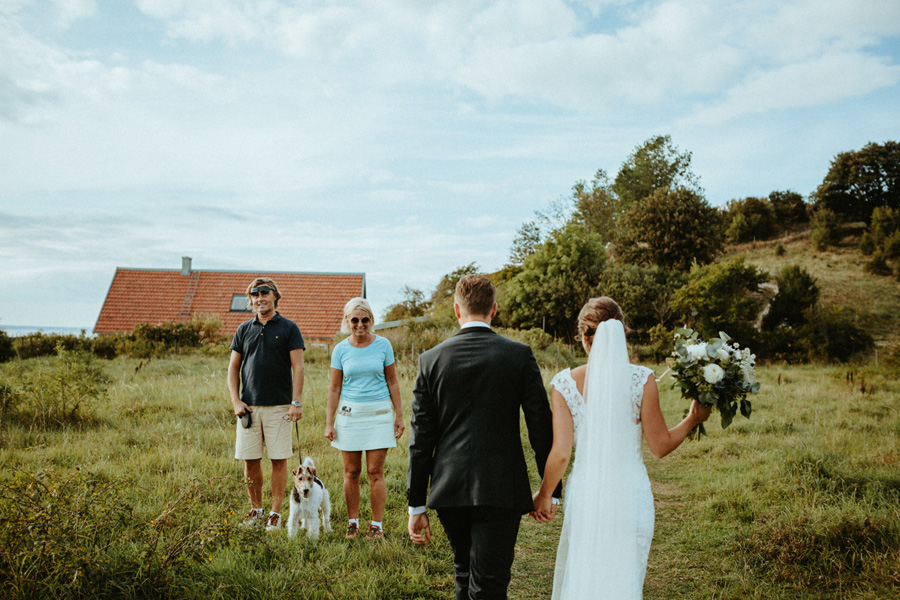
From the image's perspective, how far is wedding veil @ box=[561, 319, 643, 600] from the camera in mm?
3016

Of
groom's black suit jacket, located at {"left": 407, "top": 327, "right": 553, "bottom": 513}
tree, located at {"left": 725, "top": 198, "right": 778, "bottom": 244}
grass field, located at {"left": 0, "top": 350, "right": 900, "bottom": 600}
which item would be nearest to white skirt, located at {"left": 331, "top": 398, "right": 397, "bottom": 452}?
grass field, located at {"left": 0, "top": 350, "right": 900, "bottom": 600}

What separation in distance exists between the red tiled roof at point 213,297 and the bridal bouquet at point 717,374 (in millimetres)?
27583

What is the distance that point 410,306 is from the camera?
37750 millimetres

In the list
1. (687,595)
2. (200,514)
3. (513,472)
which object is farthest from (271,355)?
(687,595)

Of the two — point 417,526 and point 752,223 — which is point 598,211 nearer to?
point 752,223

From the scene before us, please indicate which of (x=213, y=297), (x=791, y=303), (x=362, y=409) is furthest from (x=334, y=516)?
(x=213, y=297)

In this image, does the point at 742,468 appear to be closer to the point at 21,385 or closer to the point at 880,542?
the point at 880,542

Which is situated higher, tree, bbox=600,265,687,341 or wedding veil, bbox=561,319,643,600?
tree, bbox=600,265,687,341

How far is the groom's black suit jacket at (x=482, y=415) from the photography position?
109 inches

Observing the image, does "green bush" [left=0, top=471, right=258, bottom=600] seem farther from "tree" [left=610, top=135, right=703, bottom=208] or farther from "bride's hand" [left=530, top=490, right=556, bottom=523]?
"tree" [left=610, top=135, right=703, bottom=208]

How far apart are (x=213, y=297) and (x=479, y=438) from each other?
3164 centimetres

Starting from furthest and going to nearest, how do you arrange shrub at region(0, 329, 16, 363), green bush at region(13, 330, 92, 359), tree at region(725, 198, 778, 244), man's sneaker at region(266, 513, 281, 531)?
tree at region(725, 198, 778, 244)
green bush at region(13, 330, 92, 359)
shrub at region(0, 329, 16, 363)
man's sneaker at region(266, 513, 281, 531)

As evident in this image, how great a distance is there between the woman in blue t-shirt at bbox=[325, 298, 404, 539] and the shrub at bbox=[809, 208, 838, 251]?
46520 mm

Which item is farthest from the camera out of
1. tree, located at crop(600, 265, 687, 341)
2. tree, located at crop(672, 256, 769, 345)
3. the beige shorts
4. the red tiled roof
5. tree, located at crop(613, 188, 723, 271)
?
tree, located at crop(613, 188, 723, 271)
